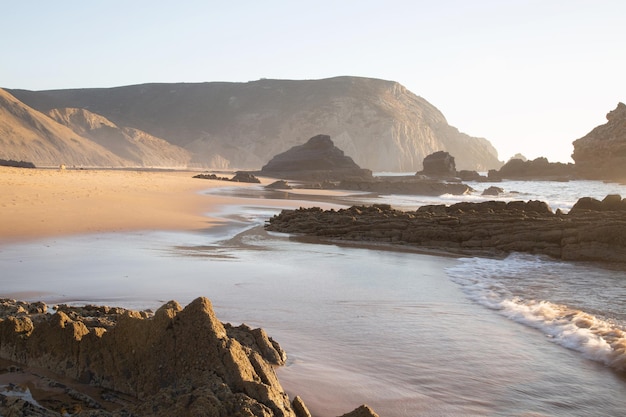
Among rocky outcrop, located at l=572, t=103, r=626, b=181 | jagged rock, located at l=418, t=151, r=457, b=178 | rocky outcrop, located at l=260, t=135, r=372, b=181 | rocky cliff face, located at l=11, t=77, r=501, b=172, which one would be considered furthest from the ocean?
rocky cliff face, located at l=11, t=77, r=501, b=172

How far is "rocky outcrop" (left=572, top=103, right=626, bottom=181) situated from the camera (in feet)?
201

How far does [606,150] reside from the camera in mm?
63062

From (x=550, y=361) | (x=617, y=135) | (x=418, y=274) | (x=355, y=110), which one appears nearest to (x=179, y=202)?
(x=418, y=274)

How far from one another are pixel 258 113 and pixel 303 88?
1393cm

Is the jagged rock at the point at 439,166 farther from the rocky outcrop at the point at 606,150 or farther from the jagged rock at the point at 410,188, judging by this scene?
the jagged rock at the point at 410,188

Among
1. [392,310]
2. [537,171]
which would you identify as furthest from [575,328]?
[537,171]

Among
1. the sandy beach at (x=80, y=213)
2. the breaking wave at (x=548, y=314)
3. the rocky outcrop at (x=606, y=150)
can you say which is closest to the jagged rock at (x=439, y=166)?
the rocky outcrop at (x=606, y=150)

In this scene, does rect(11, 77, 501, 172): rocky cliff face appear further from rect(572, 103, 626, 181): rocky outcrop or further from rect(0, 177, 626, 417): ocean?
rect(0, 177, 626, 417): ocean

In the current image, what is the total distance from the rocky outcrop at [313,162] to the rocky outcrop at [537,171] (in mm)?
19346

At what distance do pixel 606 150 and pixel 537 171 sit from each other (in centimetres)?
890

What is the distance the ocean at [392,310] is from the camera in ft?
12.3

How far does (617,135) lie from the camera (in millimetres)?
61406

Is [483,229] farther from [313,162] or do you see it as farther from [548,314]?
[313,162]

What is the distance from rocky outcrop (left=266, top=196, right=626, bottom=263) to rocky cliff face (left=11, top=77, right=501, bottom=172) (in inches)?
3783
